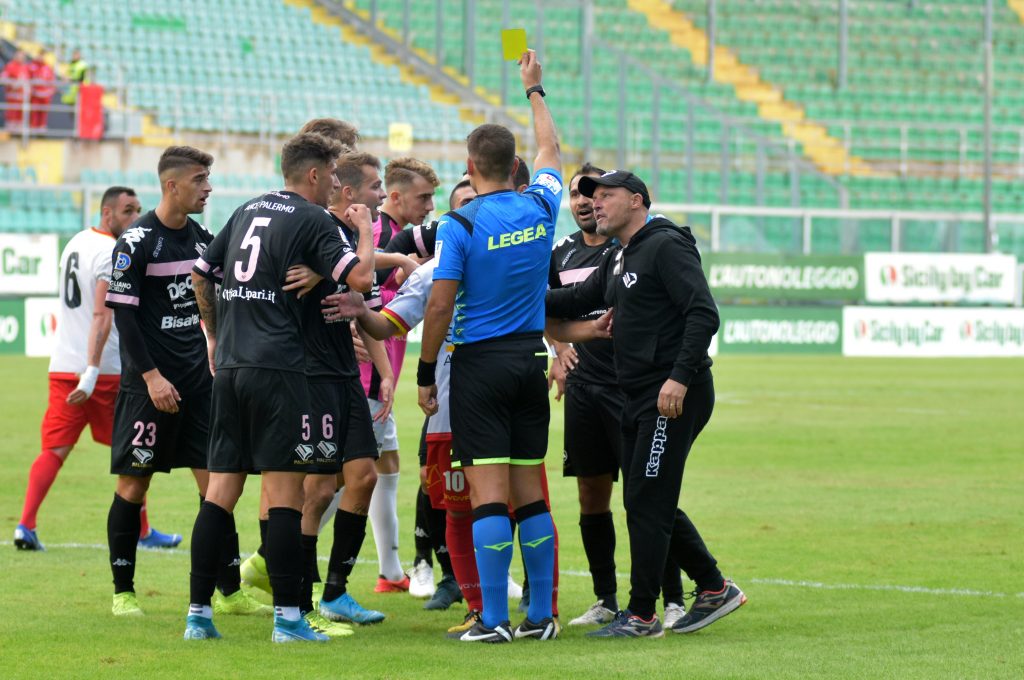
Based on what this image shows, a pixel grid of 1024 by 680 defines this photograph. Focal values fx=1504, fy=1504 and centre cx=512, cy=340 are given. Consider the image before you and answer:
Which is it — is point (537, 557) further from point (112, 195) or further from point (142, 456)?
point (112, 195)

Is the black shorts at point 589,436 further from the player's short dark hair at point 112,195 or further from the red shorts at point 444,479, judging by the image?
the player's short dark hair at point 112,195

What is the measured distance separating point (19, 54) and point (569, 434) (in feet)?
81.0

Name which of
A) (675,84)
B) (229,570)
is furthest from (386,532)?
(675,84)

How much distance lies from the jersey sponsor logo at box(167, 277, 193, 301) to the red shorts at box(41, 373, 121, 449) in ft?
7.23

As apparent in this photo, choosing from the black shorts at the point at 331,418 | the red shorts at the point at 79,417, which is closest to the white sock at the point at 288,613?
the black shorts at the point at 331,418

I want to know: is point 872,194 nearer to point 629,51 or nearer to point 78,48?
point 629,51

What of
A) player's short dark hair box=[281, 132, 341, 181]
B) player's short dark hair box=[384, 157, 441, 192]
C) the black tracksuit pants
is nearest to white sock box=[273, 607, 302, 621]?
the black tracksuit pants

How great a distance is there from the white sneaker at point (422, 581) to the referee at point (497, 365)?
142 cm

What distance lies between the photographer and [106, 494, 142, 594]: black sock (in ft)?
24.8

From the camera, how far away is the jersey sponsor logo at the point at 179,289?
777 cm

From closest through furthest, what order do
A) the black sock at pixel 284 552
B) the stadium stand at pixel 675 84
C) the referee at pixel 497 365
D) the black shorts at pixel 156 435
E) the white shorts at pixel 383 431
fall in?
1. the black sock at pixel 284 552
2. the referee at pixel 497 365
3. the black shorts at pixel 156 435
4. the white shorts at pixel 383 431
5. the stadium stand at pixel 675 84

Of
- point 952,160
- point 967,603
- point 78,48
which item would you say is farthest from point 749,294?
point 967,603

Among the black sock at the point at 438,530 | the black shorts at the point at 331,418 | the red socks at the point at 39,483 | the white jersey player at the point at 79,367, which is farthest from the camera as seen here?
the white jersey player at the point at 79,367

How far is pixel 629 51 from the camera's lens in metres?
40.2
